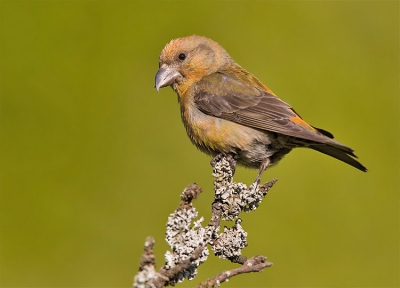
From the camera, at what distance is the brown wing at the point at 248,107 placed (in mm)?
3773

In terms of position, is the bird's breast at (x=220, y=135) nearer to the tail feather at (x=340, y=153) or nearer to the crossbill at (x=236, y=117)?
the crossbill at (x=236, y=117)

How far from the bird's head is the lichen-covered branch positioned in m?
1.54

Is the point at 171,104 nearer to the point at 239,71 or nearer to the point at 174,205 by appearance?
the point at 239,71

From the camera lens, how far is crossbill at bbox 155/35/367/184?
3807 millimetres

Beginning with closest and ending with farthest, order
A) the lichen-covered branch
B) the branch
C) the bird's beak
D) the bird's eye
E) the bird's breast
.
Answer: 1. the lichen-covered branch
2. the branch
3. the bird's breast
4. the bird's beak
5. the bird's eye

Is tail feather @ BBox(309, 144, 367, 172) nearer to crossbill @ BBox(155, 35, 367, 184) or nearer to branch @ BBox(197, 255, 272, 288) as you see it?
crossbill @ BBox(155, 35, 367, 184)

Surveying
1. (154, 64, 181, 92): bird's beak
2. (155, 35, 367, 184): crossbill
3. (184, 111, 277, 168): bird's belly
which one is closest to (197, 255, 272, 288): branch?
(155, 35, 367, 184): crossbill

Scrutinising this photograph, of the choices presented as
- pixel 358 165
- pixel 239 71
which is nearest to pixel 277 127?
pixel 358 165

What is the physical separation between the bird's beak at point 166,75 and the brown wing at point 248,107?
0.23 m

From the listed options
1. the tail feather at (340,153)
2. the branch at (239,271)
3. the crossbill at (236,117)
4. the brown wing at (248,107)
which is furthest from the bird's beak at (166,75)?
the branch at (239,271)

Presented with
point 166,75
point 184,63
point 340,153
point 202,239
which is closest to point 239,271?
point 202,239

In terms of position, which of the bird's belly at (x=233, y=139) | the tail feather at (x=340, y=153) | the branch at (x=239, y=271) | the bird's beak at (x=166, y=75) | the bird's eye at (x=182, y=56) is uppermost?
the bird's eye at (x=182, y=56)

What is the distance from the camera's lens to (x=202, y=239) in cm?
248

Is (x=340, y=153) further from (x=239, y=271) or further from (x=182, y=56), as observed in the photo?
(x=239, y=271)
